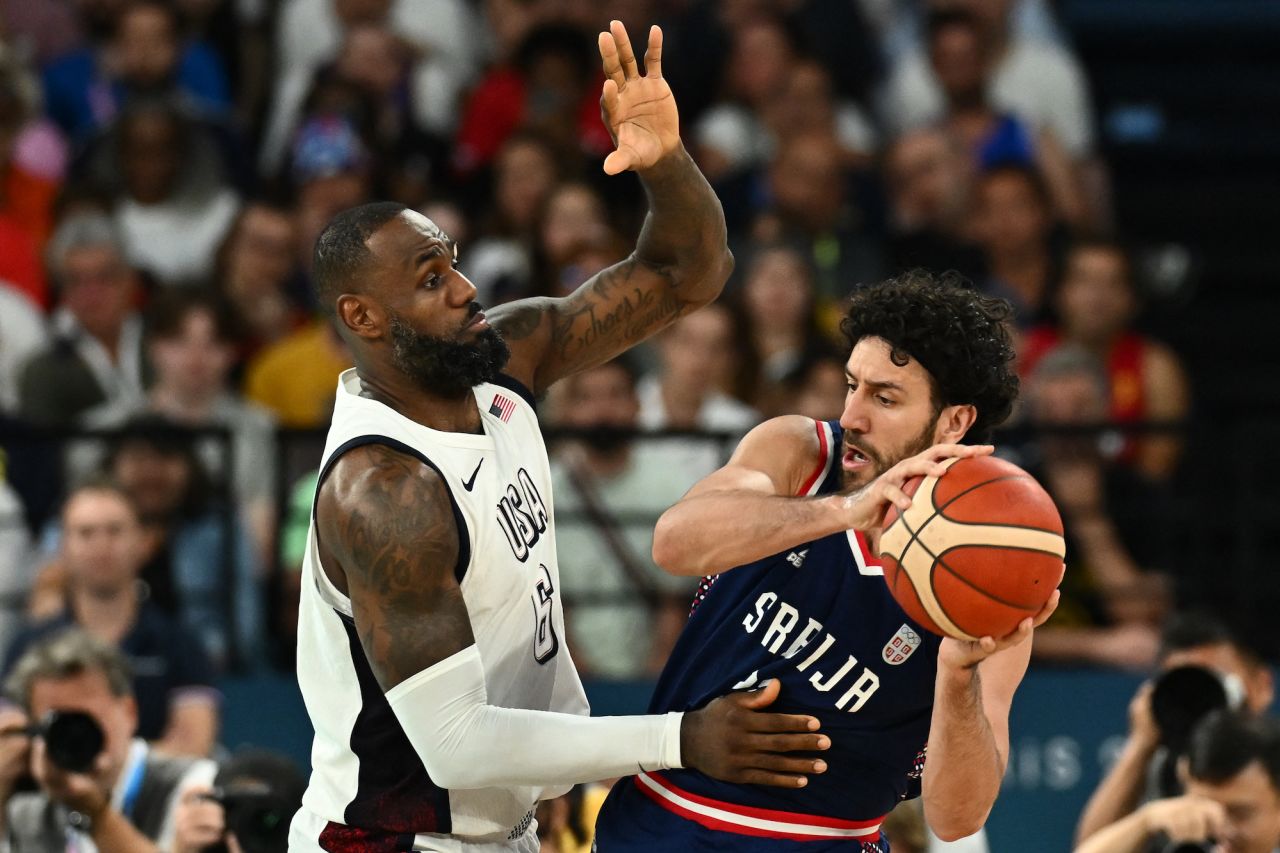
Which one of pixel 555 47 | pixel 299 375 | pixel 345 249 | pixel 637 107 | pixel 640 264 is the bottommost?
pixel 345 249

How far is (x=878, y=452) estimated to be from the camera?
4680 millimetres

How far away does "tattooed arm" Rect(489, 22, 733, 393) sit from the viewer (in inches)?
212

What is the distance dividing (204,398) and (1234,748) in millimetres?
5166

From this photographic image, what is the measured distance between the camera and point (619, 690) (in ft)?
28.7

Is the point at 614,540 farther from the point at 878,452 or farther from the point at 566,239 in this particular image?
the point at 878,452

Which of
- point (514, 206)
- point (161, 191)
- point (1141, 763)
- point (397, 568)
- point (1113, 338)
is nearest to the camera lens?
point (397, 568)

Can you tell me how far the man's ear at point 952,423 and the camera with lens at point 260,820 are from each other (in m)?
2.34

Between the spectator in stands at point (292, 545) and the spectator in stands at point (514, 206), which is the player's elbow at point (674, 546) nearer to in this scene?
the spectator in stands at point (292, 545)

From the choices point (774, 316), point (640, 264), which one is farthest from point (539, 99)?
point (640, 264)

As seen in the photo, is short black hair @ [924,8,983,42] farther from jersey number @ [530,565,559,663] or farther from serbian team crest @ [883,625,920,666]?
serbian team crest @ [883,625,920,666]

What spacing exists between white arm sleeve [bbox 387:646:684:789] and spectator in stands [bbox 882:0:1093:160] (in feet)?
25.2

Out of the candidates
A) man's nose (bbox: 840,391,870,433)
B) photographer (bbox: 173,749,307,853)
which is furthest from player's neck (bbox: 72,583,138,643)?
man's nose (bbox: 840,391,870,433)

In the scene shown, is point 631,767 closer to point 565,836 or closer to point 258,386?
point 565,836

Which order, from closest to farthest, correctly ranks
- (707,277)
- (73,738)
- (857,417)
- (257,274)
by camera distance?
1. (857,417)
2. (707,277)
3. (73,738)
4. (257,274)
